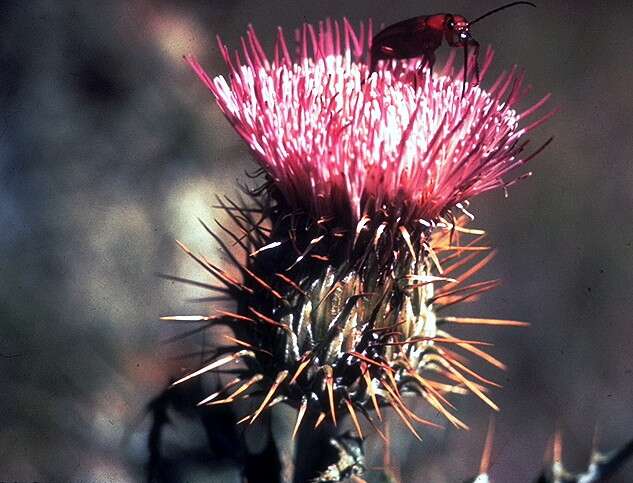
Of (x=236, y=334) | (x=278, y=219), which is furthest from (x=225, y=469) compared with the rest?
(x=278, y=219)

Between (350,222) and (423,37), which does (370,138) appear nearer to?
(350,222)

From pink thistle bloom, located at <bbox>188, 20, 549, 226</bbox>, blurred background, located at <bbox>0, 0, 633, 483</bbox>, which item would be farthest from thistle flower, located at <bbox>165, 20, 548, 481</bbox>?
blurred background, located at <bbox>0, 0, 633, 483</bbox>

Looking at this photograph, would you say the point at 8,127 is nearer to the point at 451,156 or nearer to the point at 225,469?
the point at 225,469

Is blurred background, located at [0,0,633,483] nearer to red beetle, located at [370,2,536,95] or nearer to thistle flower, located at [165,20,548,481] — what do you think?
thistle flower, located at [165,20,548,481]

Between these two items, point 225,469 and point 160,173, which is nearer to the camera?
point 225,469

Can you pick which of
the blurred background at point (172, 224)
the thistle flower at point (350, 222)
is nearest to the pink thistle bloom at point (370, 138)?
the thistle flower at point (350, 222)

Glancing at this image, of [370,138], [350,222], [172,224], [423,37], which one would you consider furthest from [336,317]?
[172,224]
